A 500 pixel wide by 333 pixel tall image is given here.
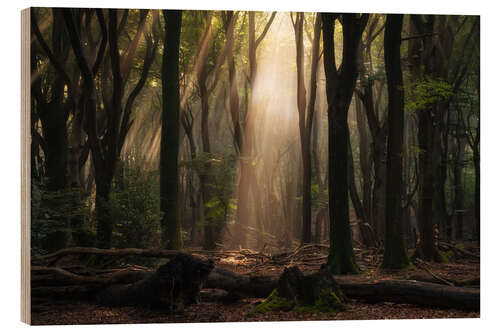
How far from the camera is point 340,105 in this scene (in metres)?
8.69

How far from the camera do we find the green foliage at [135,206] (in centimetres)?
782

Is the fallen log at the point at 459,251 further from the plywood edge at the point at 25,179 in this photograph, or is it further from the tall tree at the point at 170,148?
the plywood edge at the point at 25,179

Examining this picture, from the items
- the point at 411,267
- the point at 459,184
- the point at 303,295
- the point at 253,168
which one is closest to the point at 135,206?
the point at 253,168

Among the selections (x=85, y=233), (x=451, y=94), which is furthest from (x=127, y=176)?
(x=451, y=94)

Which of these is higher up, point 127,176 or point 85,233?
point 127,176

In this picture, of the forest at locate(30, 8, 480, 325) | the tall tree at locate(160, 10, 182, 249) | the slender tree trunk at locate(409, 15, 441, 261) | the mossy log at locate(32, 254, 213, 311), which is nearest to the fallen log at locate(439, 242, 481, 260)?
the forest at locate(30, 8, 480, 325)

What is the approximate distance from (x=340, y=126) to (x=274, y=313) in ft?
10.6

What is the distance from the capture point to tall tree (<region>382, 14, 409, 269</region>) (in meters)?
8.43

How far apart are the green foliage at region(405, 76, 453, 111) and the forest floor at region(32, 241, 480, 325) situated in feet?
8.30

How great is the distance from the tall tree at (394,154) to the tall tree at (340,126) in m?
0.57

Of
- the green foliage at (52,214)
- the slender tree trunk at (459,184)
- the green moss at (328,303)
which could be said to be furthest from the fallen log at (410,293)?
the green foliage at (52,214)

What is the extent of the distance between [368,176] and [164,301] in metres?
4.85

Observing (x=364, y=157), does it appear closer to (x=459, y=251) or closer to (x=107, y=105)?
(x=459, y=251)
